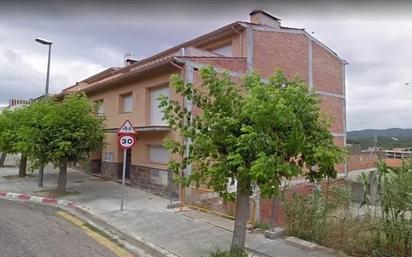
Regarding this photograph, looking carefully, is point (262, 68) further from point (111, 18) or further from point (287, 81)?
point (111, 18)

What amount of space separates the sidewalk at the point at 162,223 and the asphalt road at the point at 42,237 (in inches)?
37.7

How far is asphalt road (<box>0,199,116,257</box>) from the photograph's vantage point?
643cm

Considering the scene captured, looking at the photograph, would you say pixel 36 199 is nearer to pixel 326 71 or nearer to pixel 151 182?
pixel 151 182

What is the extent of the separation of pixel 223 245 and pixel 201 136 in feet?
8.19

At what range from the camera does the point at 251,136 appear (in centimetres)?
471

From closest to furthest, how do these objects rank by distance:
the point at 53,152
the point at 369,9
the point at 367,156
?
the point at 369,9 < the point at 53,152 < the point at 367,156

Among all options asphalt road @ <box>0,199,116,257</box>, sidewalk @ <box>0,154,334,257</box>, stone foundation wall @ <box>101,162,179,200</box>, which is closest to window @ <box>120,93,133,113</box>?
stone foundation wall @ <box>101,162,179,200</box>

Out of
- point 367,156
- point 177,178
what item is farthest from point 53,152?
point 367,156

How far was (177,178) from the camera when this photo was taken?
600cm

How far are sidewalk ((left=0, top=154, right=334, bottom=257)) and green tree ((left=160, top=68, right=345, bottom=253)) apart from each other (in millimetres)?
1326

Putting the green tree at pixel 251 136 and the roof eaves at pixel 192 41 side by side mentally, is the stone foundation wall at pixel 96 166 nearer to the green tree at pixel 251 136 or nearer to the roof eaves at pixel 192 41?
the roof eaves at pixel 192 41

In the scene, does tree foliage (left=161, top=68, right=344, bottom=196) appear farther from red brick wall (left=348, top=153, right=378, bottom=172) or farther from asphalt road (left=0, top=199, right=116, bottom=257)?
red brick wall (left=348, top=153, right=378, bottom=172)

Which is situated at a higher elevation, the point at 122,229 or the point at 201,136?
the point at 201,136

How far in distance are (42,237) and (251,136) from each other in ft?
17.7
